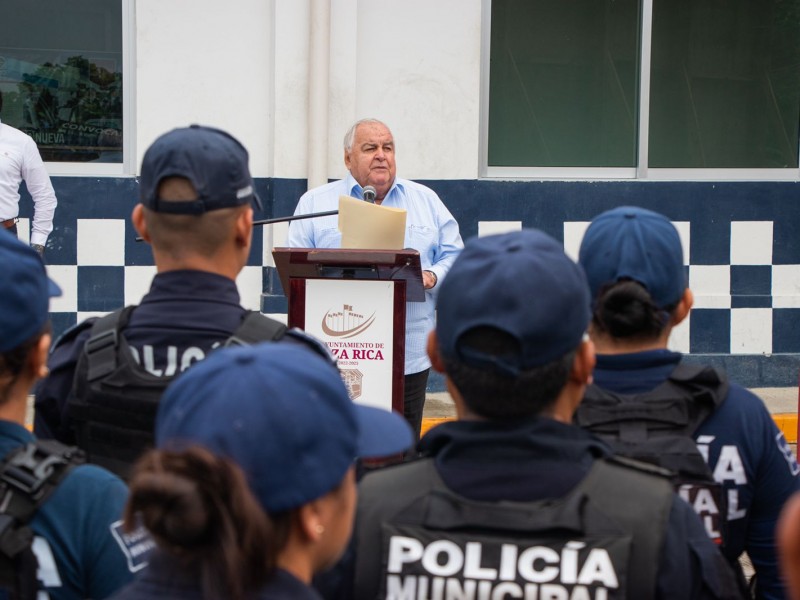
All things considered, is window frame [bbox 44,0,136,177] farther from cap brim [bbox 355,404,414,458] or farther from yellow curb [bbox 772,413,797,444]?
cap brim [bbox 355,404,414,458]

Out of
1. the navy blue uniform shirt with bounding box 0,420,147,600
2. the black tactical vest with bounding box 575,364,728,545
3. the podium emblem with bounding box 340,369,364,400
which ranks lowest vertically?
the podium emblem with bounding box 340,369,364,400

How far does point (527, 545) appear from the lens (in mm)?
1581

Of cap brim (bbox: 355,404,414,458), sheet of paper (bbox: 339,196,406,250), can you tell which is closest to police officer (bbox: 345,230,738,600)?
cap brim (bbox: 355,404,414,458)

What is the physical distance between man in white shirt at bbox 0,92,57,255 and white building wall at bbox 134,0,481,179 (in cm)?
66

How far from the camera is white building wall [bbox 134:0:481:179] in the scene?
259 inches

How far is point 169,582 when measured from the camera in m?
1.27

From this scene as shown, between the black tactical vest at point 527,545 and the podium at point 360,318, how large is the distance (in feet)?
7.94

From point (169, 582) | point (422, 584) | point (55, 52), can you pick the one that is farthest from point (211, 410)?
point (55, 52)

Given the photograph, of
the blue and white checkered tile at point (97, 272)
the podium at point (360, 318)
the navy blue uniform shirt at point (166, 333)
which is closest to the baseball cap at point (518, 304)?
the navy blue uniform shirt at point (166, 333)

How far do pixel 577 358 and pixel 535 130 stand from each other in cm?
552

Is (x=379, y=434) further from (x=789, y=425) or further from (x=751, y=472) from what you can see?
(x=789, y=425)

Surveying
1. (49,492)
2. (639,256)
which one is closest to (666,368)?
(639,256)

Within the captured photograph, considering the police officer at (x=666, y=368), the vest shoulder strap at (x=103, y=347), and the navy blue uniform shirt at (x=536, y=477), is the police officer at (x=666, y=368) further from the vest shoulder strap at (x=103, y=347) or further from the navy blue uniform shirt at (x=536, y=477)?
the vest shoulder strap at (x=103, y=347)

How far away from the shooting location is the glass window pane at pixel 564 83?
276 inches
